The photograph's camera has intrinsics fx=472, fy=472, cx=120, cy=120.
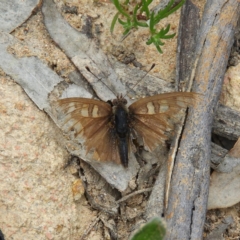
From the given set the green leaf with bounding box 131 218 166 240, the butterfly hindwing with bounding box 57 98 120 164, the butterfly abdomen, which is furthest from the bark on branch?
the butterfly hindwing with bounding box 57 98 120 164

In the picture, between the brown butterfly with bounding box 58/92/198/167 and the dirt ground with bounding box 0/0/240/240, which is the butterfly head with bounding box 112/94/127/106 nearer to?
the brown butterfly with bounding box 58/92/198/167

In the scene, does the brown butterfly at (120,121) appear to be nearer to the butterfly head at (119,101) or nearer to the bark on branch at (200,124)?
the butterfly head at (119,101)

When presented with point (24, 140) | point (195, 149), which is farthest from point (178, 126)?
point (24, 140)

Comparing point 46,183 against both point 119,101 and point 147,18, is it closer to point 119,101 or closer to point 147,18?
point 119,101

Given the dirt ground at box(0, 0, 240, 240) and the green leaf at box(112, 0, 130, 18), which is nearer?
the dirt ground at box(0, 0, 240, 240)

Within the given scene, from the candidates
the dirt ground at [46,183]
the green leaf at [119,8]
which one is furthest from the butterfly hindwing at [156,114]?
the green leaf at [119,8]

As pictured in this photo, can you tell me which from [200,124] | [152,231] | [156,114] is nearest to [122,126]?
[156,114]

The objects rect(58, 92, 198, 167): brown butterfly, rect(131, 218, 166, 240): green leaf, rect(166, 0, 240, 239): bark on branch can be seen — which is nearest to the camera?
rect(131, 218, 166, 240): green leaf
